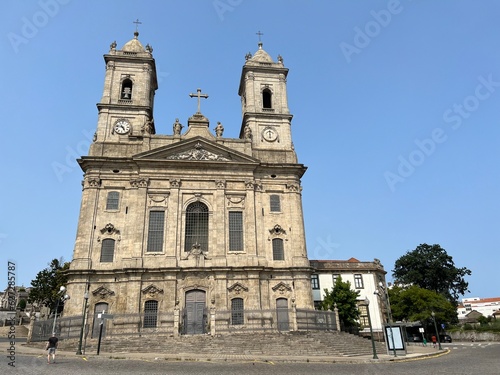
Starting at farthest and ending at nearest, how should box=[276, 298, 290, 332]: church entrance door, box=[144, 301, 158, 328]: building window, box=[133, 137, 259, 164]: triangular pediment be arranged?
box=[133, 137, 259, 164]: triangular pediment → box=[276, 298, 290, 332]: church entrance door → box=[144, 301, 158, 328]: building window

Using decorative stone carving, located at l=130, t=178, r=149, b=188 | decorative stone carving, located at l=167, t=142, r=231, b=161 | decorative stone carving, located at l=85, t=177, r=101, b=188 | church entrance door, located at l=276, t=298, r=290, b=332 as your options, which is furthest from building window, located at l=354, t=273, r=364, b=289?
decorative stone carving, located at l=85, t=177, r=101, b=188

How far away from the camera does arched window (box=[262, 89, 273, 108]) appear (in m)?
38.9

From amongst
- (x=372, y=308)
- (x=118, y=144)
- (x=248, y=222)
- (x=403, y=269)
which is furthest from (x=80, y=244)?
(x=403, y=269)

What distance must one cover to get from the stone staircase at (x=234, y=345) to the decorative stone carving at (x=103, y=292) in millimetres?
4442

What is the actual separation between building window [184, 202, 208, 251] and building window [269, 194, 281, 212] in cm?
562

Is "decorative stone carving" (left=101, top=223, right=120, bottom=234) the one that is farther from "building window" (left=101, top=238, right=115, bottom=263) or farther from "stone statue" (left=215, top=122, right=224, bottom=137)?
"stone statue" (left=215, top=122, right=224, bottom=137)

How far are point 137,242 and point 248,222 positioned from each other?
8.73 meters

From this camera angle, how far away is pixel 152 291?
2795 cm

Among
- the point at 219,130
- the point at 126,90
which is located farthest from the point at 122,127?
the point at 219,130

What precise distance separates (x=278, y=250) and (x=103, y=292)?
535 inches

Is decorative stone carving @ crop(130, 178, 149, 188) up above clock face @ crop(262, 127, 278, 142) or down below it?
below

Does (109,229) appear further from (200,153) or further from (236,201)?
(236,201)

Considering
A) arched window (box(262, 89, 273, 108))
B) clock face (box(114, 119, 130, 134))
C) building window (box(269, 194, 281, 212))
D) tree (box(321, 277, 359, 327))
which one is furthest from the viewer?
arched window (box(262, 89, 273, 108))

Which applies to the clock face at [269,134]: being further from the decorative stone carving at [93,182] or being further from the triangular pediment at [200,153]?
the decorative stone carving at [93,182]
